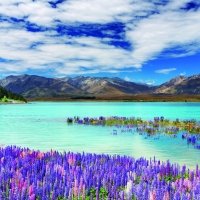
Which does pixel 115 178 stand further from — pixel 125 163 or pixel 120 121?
pixel 120 121

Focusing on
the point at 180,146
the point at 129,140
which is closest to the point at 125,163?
the point at 180,146

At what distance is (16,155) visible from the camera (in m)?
14.1

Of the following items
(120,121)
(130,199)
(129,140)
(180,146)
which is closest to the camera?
(130,199)

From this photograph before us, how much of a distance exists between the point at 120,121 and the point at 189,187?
38037 millimetres

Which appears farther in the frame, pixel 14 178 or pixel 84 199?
Answer: pixel 14 178

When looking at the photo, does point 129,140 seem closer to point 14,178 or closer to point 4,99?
point 14,178

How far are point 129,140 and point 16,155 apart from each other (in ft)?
52.4

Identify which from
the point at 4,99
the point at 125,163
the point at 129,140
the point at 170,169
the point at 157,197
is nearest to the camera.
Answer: the point at 157,197

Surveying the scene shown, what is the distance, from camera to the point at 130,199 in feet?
27.0

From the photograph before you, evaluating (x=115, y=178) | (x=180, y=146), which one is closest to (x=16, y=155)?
(x=115, y=178)

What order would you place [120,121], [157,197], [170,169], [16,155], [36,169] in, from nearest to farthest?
[157,197]
[36,169]
[170,169]
[16,155]
[120,121]

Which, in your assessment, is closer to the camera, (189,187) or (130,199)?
(130,199)

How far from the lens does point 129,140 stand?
2877cm

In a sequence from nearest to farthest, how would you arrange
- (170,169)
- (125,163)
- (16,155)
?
(170,169) → (125,163) → (16,155)
